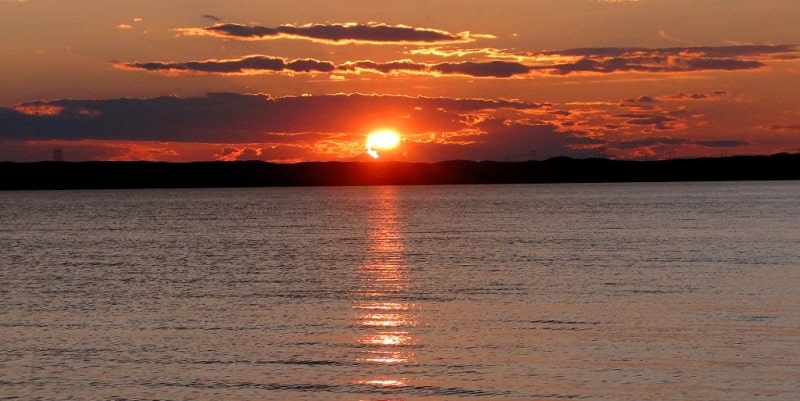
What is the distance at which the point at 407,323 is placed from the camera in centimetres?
3659

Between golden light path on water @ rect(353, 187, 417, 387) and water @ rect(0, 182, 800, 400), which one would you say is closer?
water @ rect(0, 182, 800, 400)

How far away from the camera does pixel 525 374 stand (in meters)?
27.2

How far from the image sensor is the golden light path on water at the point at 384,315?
29531 mm

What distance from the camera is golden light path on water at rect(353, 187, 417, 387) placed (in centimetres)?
2953

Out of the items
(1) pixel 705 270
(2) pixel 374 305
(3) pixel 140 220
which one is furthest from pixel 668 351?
(3) pixel 140 220

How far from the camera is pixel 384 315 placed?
129 ft

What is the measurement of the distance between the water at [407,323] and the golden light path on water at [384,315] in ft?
0.39

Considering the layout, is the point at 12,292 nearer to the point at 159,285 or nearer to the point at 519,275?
the point at 159,285

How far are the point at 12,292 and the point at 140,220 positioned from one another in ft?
308

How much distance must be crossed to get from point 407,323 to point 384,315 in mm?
2941

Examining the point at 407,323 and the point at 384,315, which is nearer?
the point at 407,323

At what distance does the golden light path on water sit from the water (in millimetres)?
120

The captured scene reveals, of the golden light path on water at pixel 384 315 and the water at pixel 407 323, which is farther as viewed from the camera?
the golden light path on water at pixel 384 315

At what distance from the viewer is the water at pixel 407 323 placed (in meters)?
26.3
